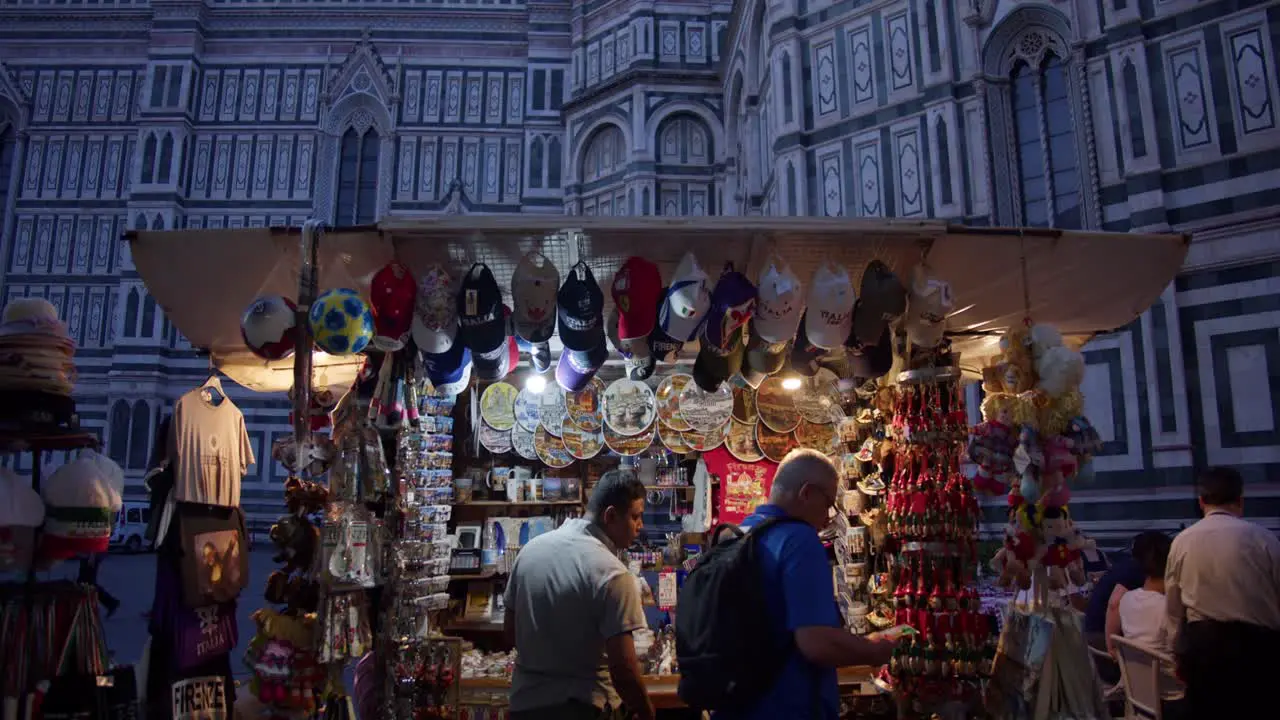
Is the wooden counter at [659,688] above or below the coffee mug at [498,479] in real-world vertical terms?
below

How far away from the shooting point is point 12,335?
3100 mm

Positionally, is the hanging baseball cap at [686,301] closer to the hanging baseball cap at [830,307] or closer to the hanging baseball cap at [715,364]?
the hanging baseball cap at [715,364]

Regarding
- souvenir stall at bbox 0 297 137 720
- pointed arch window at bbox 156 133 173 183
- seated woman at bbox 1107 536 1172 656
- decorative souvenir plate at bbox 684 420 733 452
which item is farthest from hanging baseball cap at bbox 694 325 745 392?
pointed arch window at bbox 156 133 173 183

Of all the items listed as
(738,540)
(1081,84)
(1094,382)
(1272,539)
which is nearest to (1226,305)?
(1094,382)

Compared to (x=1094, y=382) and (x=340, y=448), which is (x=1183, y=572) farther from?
(x=1094, y=382)

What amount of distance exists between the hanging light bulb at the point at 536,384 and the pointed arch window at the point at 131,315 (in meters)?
19.0

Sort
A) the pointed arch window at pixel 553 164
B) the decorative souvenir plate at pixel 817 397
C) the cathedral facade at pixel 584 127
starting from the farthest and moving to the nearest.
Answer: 1. the pointed arch window at pixel 553 164
2. the cathedral facade at pixel 584 127
3. the decorative souvenir plate at pixel 817 397

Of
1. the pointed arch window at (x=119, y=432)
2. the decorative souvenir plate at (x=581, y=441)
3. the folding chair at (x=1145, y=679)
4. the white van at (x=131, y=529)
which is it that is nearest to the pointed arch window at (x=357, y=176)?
the pointed arch window at (x=119, y=432)

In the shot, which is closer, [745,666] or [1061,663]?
[745,666]

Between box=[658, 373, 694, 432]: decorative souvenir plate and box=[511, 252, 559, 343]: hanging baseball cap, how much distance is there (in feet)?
5.70

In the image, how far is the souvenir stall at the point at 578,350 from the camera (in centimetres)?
345

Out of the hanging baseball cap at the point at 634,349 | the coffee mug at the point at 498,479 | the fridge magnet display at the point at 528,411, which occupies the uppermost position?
the hanging baseball cap at the point at 634,349

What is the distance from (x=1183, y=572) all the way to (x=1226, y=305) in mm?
6297

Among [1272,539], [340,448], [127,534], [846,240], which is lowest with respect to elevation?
[127,534]
